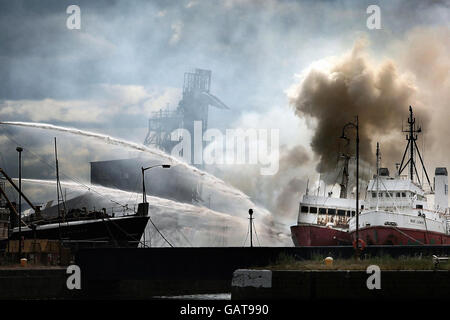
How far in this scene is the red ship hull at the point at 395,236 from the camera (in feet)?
280

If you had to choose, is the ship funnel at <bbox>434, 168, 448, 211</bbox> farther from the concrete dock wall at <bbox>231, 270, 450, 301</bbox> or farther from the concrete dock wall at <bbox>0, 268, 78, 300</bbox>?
the concrete dock wall at <bbox>231, 270, 450, 301</bbox>

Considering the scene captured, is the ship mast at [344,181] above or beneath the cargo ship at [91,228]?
above

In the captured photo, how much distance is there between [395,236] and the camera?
280 feet

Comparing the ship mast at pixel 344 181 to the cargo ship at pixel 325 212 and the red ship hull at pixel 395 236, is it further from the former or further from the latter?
the red ship hull at pixel 395 236

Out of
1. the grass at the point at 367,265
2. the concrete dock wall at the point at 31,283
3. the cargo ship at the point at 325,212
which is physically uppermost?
the cargo ship at the point at 325,212

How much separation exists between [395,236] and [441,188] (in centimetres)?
1967

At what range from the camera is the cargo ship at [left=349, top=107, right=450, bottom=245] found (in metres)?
85.9

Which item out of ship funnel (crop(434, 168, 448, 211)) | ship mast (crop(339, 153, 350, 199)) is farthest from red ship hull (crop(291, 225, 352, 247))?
ship mast (crop(339, 153, 350, 199))

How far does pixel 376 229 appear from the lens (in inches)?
3371

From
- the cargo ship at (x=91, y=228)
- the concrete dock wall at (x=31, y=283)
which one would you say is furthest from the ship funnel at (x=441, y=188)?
the concrete dock wall at (x=31, y=283)
